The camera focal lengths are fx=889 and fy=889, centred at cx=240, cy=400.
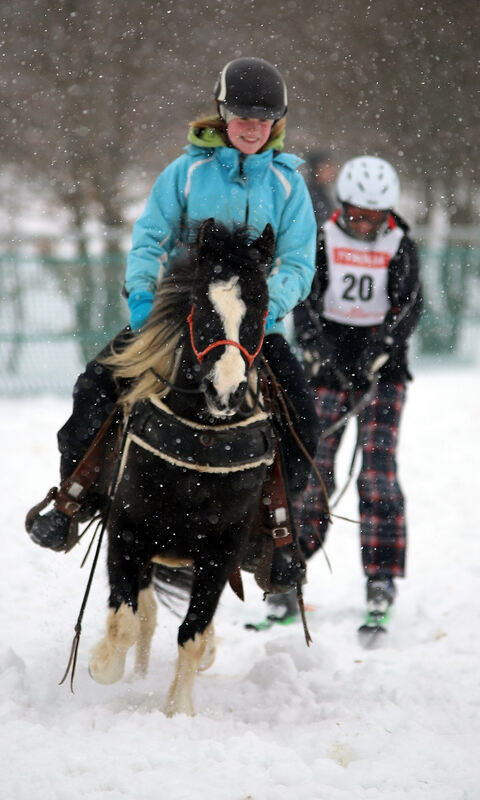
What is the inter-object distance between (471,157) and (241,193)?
12.8 meters

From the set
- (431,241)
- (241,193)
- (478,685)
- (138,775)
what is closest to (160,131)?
(431,241)

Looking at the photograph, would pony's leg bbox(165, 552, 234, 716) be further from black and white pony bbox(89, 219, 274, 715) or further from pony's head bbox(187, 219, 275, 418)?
pony's head bbox(187, 219, 275, 418)

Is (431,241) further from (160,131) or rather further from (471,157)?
(160,131)

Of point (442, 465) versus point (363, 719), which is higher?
point (363, 719)

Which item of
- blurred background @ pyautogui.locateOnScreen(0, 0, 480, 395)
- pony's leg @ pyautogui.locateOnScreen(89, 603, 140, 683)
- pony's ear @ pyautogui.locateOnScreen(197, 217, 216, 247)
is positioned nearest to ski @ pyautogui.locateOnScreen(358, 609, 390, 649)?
pony's leg @ pyautogui.locateOnScreen(89, 603, 140, 683)

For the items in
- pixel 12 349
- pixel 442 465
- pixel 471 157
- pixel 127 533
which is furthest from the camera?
pixel 471 157

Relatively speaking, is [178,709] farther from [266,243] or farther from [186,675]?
[266,243]

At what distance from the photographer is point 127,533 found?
3.83m

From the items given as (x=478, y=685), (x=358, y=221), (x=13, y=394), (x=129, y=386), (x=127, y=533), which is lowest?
(x=13, y=394)

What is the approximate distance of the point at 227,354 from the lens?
129 inches

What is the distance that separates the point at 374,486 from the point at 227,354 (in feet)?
8.61

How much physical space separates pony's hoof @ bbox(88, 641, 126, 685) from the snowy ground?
5.1 inches

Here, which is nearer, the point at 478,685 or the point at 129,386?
the point at 129,386

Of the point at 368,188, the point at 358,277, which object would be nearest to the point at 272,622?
the point at 358,277
